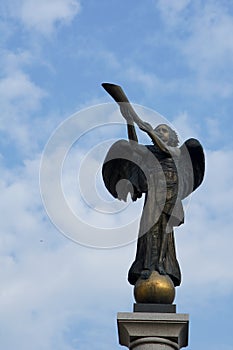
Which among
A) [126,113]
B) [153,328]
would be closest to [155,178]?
[126,113]

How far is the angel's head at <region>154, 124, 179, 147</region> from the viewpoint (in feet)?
63.3

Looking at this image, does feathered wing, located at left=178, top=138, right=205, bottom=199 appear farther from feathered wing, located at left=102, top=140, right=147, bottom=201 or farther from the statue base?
the statue base

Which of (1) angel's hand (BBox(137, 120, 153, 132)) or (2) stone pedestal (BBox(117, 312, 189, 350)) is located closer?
(2) stone pedestal (BBox(117, 312, 189, 350))

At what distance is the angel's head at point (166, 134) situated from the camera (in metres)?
19.3

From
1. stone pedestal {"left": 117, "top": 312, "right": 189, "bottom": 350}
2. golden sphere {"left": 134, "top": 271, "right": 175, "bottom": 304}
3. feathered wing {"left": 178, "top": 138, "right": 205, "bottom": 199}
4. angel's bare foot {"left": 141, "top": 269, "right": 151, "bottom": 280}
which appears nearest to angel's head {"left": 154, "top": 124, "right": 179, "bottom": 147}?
feathered wing {"left": 178, "top": 138, "right": 205, "bottom": 199}

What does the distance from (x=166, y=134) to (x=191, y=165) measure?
2.68ft

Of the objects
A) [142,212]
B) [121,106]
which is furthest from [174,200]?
[121,106]

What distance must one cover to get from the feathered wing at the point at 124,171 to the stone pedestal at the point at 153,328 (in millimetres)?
2762

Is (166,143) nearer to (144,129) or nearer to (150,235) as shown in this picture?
(144,129)

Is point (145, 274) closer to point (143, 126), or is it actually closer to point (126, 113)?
point (143, 126)

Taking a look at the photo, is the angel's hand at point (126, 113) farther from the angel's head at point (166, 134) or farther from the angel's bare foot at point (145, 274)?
the angel's bare foot at point (145, 274)

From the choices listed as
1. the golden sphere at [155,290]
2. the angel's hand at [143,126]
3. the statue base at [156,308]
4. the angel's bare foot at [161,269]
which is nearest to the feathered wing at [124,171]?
the angel's hand at [143,126]

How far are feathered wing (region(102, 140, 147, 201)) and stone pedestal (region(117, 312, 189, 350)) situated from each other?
109 inches

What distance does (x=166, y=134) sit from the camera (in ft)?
63.5
